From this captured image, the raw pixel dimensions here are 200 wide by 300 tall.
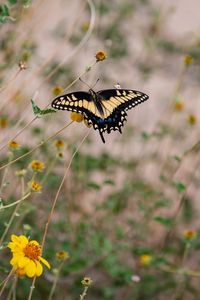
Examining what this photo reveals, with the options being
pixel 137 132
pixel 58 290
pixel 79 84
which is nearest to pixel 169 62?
pixel 137 132

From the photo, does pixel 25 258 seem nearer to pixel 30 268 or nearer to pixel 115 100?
pixel 30 268

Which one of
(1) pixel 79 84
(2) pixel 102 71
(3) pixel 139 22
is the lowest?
(1) pixel 79 84

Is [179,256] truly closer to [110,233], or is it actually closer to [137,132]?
[110,233]

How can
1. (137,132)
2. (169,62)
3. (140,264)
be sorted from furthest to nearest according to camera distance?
(169,62)
(137,132)
(140,264)

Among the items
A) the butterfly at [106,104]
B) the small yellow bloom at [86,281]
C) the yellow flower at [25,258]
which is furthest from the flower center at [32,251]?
the butterfly at [106,104]

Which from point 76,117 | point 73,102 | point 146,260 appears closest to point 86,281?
point 76,117

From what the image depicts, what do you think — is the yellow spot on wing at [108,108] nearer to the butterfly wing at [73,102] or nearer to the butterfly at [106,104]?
the butterfly at [106,104]
